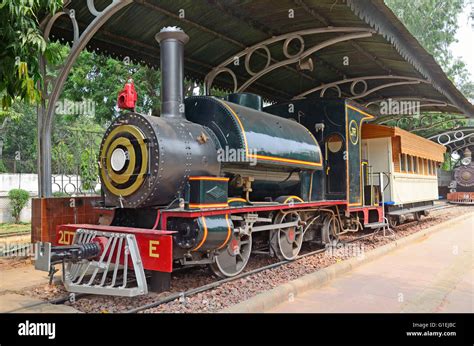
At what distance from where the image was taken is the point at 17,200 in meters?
13.8

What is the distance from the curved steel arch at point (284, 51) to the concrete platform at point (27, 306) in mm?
6341

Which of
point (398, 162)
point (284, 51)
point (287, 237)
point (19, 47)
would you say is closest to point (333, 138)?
point (284, 51)

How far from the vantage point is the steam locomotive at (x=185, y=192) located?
477 centimetres

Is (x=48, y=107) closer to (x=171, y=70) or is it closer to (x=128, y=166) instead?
(x=171, y=70)

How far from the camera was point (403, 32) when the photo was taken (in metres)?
7.43

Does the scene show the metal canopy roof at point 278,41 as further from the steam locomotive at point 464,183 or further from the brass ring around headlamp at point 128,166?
the steam locomotive at point 464,183

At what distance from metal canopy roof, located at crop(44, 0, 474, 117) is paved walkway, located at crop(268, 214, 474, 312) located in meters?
3.96

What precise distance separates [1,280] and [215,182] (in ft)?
11.7

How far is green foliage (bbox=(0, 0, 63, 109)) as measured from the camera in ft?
13.0

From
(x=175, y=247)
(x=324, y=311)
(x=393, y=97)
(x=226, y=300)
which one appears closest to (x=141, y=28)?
(x=175, y=247)

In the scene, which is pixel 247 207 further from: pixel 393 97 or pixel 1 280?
pixel 393 97

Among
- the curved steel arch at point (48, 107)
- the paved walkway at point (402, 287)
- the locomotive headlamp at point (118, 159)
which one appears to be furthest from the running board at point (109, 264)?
the curved steel arch at point (48, 107)

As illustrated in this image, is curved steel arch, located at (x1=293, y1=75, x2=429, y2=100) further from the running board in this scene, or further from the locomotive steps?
the running board

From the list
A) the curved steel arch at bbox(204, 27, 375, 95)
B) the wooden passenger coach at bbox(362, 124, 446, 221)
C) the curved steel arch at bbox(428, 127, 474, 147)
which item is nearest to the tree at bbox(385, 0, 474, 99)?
the curved steel arch at bbox(428, 127, 474, 147)
